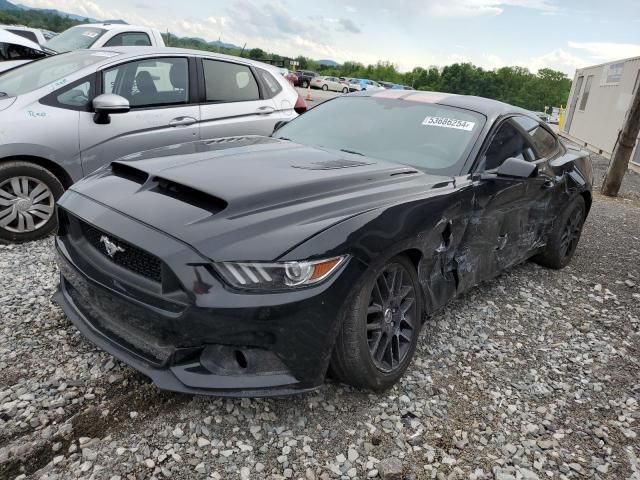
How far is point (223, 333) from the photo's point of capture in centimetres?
214

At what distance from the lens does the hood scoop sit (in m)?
2.94

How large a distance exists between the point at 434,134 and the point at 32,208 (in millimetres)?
3321

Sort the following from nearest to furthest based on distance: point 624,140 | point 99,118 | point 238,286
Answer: point 238,286
point 99,118
point 624,140

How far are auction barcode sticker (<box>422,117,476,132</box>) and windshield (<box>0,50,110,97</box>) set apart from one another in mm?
3190

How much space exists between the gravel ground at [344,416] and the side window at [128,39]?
6197 millimetres

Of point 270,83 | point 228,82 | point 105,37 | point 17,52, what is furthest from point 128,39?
point 228,82

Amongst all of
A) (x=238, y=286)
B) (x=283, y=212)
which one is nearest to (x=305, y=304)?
(x=238, y=286)

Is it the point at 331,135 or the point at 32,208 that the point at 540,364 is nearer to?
the point at 331,135

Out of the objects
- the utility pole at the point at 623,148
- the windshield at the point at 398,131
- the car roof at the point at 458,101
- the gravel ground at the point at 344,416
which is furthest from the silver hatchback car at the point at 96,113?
the utility pole at the point at 623,148

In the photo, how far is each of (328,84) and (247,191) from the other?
157 feet

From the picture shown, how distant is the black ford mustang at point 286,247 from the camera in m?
2.16

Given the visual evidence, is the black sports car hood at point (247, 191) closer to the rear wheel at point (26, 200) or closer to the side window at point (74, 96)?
the rear wheel at point (26, 200)

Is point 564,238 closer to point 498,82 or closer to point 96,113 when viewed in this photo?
point 96,113

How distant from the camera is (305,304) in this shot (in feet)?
7.20
